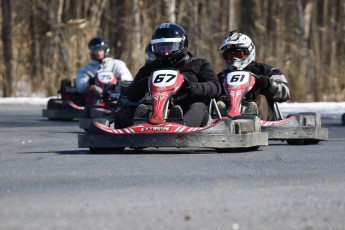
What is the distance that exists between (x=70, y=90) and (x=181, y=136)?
1003cm

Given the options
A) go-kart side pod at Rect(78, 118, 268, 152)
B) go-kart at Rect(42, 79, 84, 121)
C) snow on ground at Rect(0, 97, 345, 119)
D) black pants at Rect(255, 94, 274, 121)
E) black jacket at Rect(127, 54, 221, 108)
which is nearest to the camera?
go-kart side pod at Rect(78, 118, 268, 152)

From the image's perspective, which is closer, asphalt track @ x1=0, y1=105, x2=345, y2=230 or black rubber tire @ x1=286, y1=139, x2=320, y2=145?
asphalt track @ x1=0, y1=105, x2=345, y2=230

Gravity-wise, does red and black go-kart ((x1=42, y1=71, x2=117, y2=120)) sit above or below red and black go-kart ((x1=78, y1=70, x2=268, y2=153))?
below

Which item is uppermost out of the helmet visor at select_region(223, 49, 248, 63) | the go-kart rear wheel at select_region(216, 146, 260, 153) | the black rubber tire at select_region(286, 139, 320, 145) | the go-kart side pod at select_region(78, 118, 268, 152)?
the helmet visor at select_region(223, 49, 248, 63)

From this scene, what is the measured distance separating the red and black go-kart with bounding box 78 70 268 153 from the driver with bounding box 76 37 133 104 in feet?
27.1

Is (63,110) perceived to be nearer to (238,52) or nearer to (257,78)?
(238,52)

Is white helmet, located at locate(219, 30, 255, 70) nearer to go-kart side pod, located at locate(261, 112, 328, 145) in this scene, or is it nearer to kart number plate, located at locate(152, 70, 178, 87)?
go-kart side pod, located at locate(261, 112, 328, 145)

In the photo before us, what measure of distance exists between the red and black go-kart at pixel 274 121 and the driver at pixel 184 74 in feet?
2.81

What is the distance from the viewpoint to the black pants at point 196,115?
11.2 m

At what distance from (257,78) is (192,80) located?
1.44m

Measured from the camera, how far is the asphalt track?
614cm

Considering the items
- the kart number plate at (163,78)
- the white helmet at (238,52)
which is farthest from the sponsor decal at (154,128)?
the white helmet at (238,52)

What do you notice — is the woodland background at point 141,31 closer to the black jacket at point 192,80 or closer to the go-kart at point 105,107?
the go-kart at point 105,107

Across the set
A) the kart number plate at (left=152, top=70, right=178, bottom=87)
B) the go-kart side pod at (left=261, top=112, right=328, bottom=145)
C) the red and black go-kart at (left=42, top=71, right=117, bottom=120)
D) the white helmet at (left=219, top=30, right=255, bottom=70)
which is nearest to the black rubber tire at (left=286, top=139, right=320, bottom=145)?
the go-kart side pod at (left=261, top=112, right=328, bottom=145)
